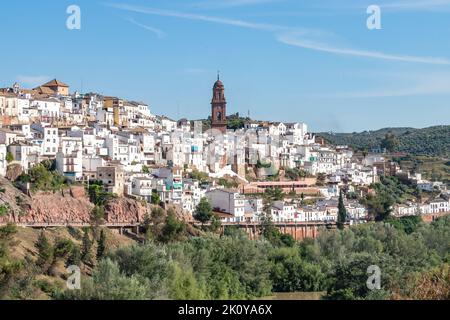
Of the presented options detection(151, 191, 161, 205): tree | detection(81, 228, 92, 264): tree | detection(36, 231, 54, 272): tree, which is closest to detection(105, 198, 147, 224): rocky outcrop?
detection(151, 191, 161, 205): tree

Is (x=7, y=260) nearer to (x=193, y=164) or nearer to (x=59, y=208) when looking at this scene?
(x=59, y=208)

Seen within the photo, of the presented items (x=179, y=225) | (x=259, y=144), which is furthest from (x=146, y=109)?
(x=179, y=225)

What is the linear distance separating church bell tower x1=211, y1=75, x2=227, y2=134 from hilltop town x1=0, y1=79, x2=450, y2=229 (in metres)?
0.07

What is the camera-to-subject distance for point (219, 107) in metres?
62.8

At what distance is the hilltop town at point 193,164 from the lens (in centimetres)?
3894

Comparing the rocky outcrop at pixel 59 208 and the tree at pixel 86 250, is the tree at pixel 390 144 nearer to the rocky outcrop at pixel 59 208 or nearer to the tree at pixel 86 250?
the rocky outcrop at pixel 59 208

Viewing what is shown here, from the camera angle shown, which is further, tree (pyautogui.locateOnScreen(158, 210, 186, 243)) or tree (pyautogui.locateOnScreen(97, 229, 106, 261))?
tree (pyautogui.locateOnScreen(158, 210, 186, 243))

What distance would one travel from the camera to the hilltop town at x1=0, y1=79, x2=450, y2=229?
128 feet

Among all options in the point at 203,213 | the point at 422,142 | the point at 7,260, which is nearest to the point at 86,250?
the point at 7,260

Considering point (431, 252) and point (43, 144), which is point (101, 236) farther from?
point (431, 252)

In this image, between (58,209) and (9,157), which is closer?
(58,209)

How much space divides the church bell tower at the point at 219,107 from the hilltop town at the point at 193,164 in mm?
74

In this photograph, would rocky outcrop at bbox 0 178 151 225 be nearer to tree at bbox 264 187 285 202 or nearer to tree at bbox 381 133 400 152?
tree at bbox 264 187 285 202

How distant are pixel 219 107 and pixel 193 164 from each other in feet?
43.9
